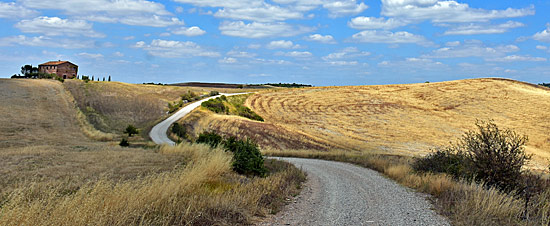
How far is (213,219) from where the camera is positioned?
341 inches

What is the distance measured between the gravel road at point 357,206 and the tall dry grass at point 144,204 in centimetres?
83

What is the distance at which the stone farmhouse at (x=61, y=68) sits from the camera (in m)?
111

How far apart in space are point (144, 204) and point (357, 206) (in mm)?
5702

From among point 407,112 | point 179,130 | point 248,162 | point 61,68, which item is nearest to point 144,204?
point 248,162

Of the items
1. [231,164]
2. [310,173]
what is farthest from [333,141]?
[231,164]

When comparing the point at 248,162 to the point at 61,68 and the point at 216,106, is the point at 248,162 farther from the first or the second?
the point at 61,68

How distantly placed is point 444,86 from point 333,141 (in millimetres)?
45988

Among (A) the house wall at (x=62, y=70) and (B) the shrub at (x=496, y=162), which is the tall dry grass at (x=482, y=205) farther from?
(A) the house wall at (x=62, y=70)

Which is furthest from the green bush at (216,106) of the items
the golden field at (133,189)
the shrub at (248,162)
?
the shrub at (248,162)

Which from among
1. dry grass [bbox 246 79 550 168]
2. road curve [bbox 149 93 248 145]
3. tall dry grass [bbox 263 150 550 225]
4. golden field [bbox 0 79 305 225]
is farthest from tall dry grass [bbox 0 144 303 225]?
dry grass [bbox 246 79 550 168]

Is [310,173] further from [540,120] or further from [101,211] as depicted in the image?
[540,120]

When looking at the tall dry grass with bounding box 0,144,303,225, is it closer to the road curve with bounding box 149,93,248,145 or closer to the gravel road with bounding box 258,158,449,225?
the gravel road with bounding box 258,158,449,225

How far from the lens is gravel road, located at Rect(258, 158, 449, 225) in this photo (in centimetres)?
970

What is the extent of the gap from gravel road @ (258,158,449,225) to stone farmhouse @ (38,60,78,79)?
359 ft
